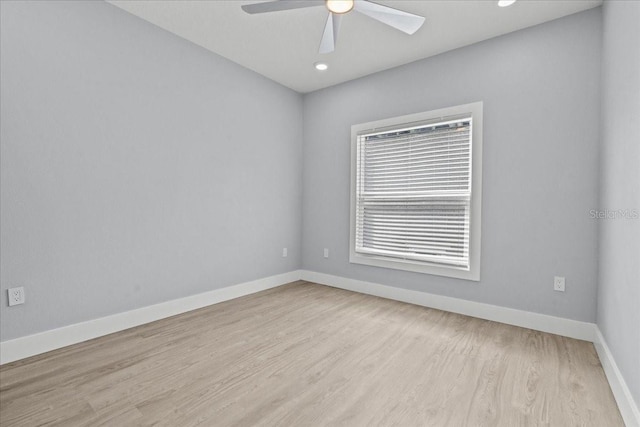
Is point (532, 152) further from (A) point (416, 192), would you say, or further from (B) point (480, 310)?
(B) point (480, 310)

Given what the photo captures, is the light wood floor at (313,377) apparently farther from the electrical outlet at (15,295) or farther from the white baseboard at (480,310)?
the electrical outlet at (15,295)

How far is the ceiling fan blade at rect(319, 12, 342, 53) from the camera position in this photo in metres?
2.22

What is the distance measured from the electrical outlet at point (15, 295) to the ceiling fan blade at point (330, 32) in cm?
285

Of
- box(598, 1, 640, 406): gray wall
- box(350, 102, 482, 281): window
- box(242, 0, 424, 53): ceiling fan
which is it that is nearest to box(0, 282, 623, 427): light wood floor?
box(598, 1, 640, 406): gray wall

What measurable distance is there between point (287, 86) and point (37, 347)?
12.2 ft

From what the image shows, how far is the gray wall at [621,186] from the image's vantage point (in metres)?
1.54

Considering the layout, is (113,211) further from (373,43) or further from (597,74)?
(597,74)

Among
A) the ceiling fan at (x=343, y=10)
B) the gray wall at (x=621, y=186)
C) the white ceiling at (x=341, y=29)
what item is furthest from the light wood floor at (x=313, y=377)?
the white ceiling at (x=341, y=29)

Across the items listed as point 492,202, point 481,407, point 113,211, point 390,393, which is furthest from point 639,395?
point 113,211

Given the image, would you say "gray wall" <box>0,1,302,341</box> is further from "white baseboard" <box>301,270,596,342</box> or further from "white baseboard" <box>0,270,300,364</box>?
"white baseboard" <box>301,270,596,342</box>

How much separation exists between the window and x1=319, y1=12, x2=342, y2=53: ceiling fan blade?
1.38m

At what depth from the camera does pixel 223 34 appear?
2977 millimetres

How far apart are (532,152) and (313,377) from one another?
262 centimetres

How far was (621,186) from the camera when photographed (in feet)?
6.00
